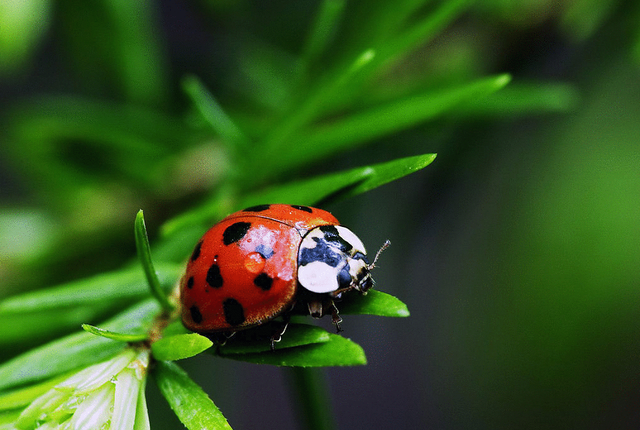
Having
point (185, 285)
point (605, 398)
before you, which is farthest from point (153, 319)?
point (605, 398)

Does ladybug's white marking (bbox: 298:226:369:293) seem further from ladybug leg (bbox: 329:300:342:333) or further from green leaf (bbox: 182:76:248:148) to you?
green leaf (bbox: 182:76:248:148)

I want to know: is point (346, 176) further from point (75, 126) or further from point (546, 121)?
point (546, 121)

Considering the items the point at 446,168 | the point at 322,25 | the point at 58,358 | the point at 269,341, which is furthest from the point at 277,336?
the point at 446,168

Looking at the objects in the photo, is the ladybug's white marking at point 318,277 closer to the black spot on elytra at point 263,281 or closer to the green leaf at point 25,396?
the black spot on elytra at point 263,281

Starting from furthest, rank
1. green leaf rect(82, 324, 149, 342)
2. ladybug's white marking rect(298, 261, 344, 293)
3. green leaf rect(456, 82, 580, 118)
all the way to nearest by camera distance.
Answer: green leaf rect(456, 82, 580, 118) → ladybug's white marking rect(298, 261, 344, 293) → green leaf rect(82, 324, 149, 342)

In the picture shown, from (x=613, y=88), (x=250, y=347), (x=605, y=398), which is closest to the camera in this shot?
(x=250, y=347)

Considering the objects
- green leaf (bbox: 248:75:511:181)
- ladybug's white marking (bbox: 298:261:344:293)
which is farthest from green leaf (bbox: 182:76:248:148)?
ladybug's white marking (bbox: 298:261:344:293)
